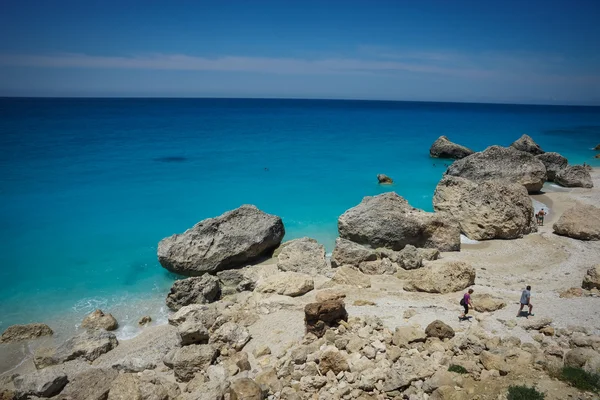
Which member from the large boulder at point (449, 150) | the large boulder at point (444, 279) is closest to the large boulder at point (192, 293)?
the large boulder at point (444, 279)

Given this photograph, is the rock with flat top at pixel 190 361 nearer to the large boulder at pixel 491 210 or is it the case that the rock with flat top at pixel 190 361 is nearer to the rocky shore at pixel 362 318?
the rocky shore at pixel 362 318

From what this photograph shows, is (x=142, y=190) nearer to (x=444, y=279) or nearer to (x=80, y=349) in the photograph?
(x=80, y=349)

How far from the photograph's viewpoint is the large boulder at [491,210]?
20.2 m

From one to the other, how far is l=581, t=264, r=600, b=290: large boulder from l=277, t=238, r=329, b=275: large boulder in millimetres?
9254

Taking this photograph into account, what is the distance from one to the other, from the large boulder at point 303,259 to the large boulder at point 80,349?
7.01 metres

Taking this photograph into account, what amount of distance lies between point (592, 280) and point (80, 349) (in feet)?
54.6

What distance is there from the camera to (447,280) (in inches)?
569

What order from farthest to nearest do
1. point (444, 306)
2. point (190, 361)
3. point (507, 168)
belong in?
point (507, 168) < point (444, 306) < point (190, 361)

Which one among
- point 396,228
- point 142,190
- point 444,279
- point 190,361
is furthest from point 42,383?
point 142,190

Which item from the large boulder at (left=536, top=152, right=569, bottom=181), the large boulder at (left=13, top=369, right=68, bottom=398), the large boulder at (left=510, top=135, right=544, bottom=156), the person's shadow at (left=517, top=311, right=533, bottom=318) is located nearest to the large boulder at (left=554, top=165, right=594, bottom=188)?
the large boulder at (left=536, top=152, right=569, bottom=181)

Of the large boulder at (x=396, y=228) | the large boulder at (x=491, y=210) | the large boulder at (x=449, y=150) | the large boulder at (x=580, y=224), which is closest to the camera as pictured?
the large boulder at (x=396, y=228)

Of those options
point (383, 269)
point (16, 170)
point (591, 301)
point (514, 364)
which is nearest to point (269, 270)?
point (383, 269)

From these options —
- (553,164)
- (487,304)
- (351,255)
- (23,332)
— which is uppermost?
(553,164)

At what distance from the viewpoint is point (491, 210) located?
806 inches
